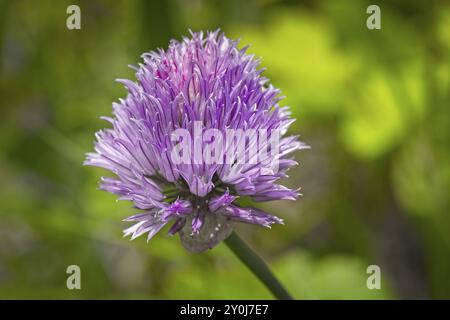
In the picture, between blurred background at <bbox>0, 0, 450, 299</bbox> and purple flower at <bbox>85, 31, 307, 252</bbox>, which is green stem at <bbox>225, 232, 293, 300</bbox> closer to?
purple flower at <bbox>85, 31, 307, 252</bbox>

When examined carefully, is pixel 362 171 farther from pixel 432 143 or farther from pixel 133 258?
pixel 133 258

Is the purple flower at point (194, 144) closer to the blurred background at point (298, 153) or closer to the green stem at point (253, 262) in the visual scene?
the green stem at point (253, 262)

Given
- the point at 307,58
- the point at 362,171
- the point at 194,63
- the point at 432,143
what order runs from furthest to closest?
1. the point at 362,171
2. the point at 307,58
3. the point at 432,143
4. the point at 194,63

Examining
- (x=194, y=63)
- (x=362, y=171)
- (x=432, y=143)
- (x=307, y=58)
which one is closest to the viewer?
(x=194, y=63)

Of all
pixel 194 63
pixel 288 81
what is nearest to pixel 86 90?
pixel 288 81

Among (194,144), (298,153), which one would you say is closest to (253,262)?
(194,144)
